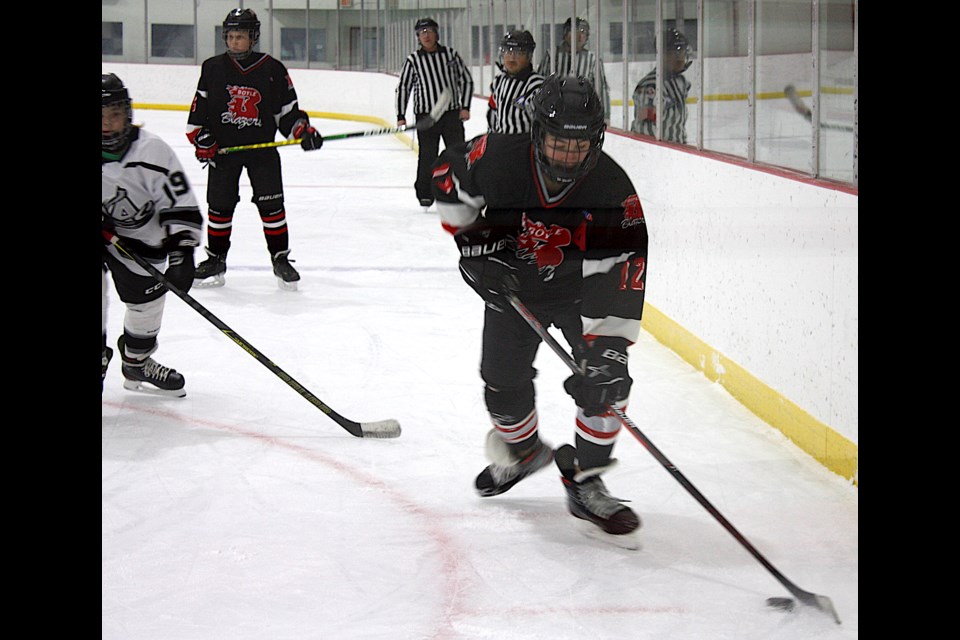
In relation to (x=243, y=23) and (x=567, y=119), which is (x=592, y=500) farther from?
(x=243, y=23)

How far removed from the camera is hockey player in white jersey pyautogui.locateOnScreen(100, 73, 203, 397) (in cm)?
219

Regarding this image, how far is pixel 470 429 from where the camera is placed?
95.9 inches

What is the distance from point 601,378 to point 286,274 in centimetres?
112

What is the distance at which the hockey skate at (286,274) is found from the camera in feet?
8.91

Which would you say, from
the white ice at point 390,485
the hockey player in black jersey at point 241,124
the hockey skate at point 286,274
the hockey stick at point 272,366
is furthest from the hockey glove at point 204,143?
the hockey skate at point 286,274

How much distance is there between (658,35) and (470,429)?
1.13m

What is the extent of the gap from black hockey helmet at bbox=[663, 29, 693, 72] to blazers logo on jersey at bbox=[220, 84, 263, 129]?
3.94ft

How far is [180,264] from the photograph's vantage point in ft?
8.20

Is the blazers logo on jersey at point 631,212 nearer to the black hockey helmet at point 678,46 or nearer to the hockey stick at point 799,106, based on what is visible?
the hockey stick at point 799,106

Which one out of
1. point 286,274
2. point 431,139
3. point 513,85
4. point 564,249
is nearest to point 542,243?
point 564,249

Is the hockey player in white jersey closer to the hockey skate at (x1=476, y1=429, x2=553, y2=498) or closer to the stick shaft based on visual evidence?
the stick shaft

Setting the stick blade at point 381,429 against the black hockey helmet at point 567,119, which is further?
the stick blade at point 381,429

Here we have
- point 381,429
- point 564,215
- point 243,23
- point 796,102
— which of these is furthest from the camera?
point 796,102
